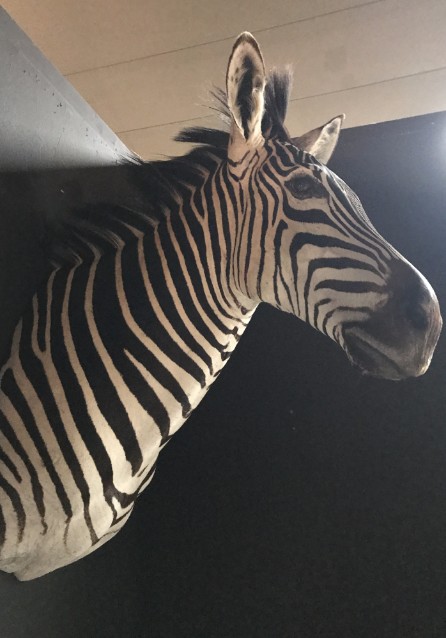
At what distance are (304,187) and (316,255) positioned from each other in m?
0.13

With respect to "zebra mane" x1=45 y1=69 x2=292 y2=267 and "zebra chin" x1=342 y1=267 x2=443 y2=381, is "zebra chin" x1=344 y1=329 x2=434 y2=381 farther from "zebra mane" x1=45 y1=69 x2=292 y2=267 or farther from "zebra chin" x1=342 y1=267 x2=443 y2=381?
"zebra mane" x1=45 y1=69 x2=292 y2=267

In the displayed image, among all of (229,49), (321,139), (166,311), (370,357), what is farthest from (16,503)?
(229,49)

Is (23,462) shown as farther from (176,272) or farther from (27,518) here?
(176,272)

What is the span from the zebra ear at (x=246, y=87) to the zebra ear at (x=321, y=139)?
0.66 ft

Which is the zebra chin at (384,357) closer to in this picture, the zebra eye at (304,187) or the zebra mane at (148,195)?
the zebra eye at (304,187)

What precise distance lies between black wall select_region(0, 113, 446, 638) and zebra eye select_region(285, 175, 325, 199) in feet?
2.26

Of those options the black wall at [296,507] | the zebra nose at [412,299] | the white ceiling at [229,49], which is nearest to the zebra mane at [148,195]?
the zebra nose at [412,299]

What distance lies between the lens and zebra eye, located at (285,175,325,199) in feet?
2.47

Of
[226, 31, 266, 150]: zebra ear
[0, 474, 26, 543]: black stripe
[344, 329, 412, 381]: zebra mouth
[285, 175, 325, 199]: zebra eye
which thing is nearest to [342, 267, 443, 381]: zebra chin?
[344, 329, 412, 381]: zebra mouth

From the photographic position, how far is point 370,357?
68 centimetres

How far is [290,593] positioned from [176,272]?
2.97 ft

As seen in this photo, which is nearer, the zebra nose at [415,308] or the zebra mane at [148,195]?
the zebra nose at [415,308]

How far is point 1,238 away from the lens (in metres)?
0.77

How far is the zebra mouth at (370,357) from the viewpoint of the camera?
26.3 inches
